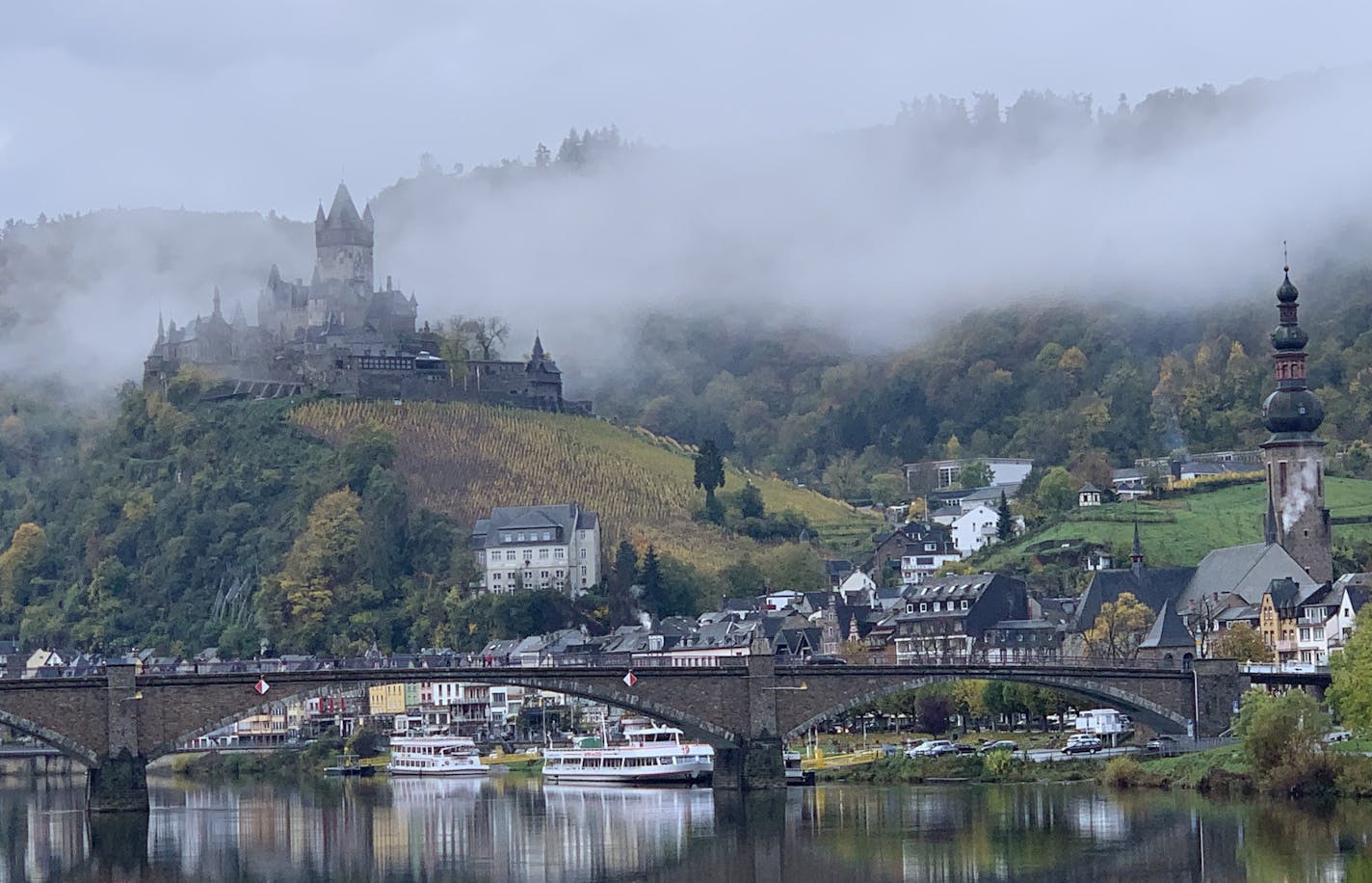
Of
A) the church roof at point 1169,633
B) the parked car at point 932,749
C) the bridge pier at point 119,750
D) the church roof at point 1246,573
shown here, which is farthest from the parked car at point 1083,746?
the bridge pier at point 119,750

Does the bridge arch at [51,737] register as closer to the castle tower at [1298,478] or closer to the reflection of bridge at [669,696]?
the reflection of bridge at [669,696]

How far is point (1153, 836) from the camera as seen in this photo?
90875mm

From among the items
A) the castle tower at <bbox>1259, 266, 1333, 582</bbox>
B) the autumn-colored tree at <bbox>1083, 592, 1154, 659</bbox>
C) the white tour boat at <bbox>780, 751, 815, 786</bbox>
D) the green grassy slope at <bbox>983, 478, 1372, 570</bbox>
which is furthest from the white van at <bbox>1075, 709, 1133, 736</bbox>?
the green grassy slope at <bbox>983, 478, 1372, 570</bbox>

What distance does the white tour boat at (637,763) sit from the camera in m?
133

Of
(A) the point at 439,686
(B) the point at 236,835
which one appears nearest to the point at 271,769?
(A) the point at 439,686

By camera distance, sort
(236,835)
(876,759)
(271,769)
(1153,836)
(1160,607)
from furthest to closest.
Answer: (271,769)
(1160,607)
(876,759)
(236,835)
(1153,836)

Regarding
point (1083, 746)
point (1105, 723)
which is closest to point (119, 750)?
point (1083, 746)

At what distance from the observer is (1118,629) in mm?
153875

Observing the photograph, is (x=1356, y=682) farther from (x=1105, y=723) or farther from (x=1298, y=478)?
(x=1298, y=478)

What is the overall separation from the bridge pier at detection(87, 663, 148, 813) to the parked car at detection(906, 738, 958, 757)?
118 feet

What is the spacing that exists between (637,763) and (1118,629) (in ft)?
102

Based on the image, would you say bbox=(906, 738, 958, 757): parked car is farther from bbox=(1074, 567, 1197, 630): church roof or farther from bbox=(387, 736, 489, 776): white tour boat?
bbox=(387, 736, 489, 776): white tour boat

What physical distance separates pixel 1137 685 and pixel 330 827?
35.0m

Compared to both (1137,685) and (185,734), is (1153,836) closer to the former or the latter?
(1137,685)
